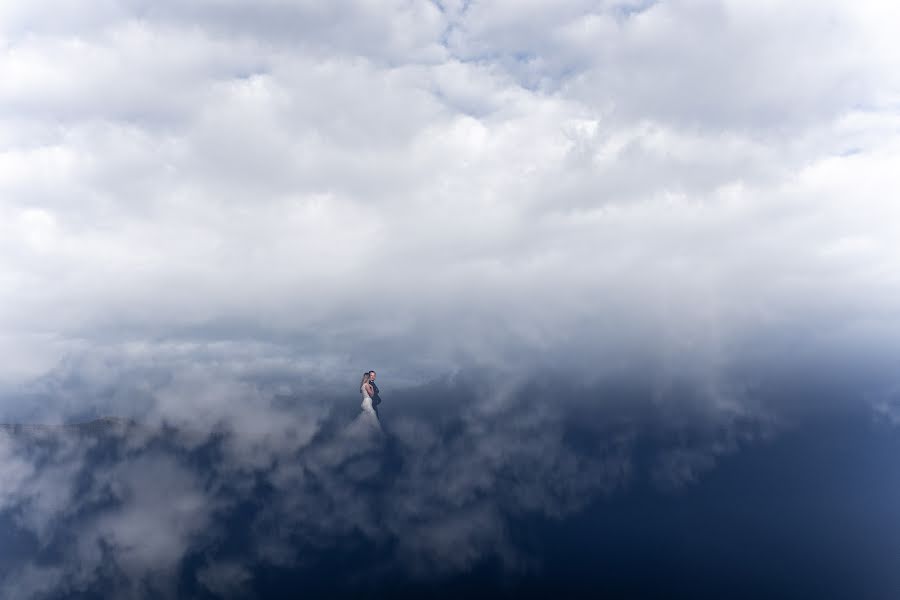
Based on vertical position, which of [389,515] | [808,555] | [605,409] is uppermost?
[605,409]

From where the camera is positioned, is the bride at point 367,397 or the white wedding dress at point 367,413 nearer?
the bride at point 367,397

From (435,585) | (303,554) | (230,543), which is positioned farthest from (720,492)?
(230,543)

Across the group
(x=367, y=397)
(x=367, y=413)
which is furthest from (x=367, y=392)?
(x=367, y=413)

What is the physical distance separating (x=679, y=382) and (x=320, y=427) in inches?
3461

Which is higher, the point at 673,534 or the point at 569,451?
the point at 569,451

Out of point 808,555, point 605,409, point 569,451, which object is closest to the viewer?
point 808,555

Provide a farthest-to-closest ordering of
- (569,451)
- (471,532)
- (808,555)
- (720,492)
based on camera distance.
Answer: (569,451) → (720,492) → (471,532) → (808,555)

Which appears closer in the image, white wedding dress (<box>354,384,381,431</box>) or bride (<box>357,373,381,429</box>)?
bride (<box>357,373,381,429</box>)

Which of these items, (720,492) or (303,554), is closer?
(303,554)

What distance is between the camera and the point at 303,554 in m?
67.4

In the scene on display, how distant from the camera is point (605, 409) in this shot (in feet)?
389

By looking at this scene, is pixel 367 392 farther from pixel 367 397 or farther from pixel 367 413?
pixel 367 413

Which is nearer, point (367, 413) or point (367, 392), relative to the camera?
point (367, 392)

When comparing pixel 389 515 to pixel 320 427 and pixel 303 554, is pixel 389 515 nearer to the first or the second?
pixel 303 554
